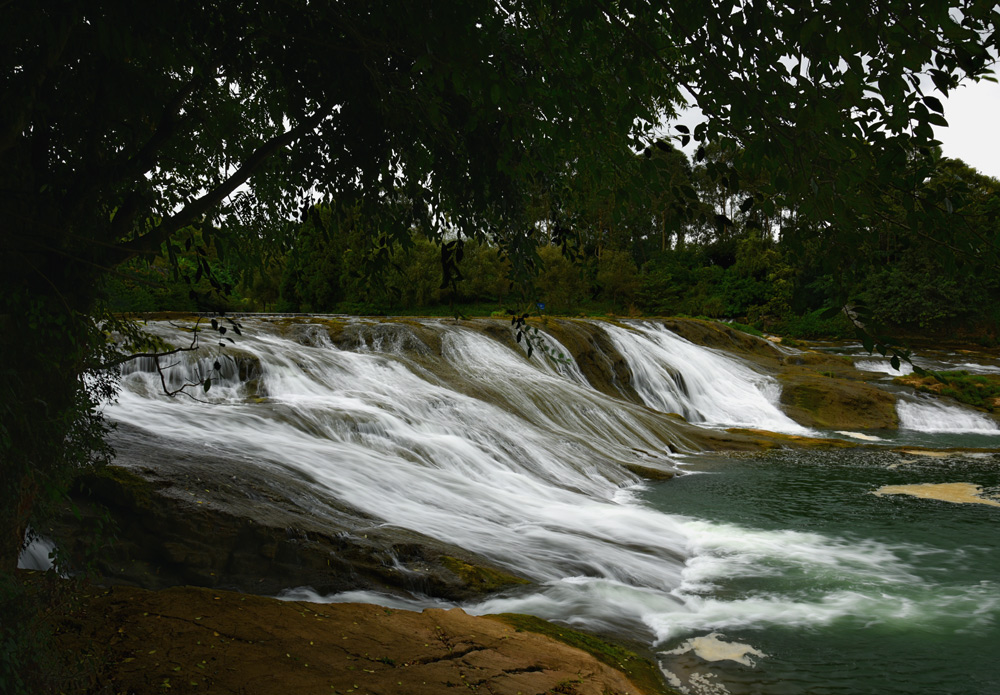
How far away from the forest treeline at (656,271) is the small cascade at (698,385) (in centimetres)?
314

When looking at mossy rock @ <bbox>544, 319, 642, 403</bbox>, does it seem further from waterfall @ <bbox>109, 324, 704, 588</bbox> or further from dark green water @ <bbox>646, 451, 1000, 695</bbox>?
dark green water @ <bbox>646, 451, 1000, 695</bbox>

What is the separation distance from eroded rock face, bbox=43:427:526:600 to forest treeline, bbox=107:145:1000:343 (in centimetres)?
141

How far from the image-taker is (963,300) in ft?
124

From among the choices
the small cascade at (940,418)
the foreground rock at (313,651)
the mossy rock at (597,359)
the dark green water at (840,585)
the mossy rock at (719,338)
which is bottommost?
the dark green water at (840,585)

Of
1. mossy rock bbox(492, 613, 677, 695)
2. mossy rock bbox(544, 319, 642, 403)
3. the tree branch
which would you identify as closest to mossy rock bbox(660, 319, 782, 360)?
mossy rock bbox(544, 319, 642, 403)

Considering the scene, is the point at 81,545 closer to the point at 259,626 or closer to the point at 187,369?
the point at 259,626

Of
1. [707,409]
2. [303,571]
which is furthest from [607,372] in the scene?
[303,571]

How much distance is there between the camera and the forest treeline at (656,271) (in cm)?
280

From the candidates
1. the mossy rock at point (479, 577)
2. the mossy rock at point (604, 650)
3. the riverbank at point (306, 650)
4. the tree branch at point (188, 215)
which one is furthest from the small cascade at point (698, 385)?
the tree branch at point (188, 215)

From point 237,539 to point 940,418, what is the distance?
20.4 metres

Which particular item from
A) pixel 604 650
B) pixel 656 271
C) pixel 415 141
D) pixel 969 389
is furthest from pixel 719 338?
pixel 415 141

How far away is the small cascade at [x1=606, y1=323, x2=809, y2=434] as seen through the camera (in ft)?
65.8

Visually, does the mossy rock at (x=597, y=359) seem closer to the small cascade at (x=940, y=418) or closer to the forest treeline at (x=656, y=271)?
the forest treeline at (x=656, y=271)

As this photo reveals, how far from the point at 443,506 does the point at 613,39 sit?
5694 millimetres
